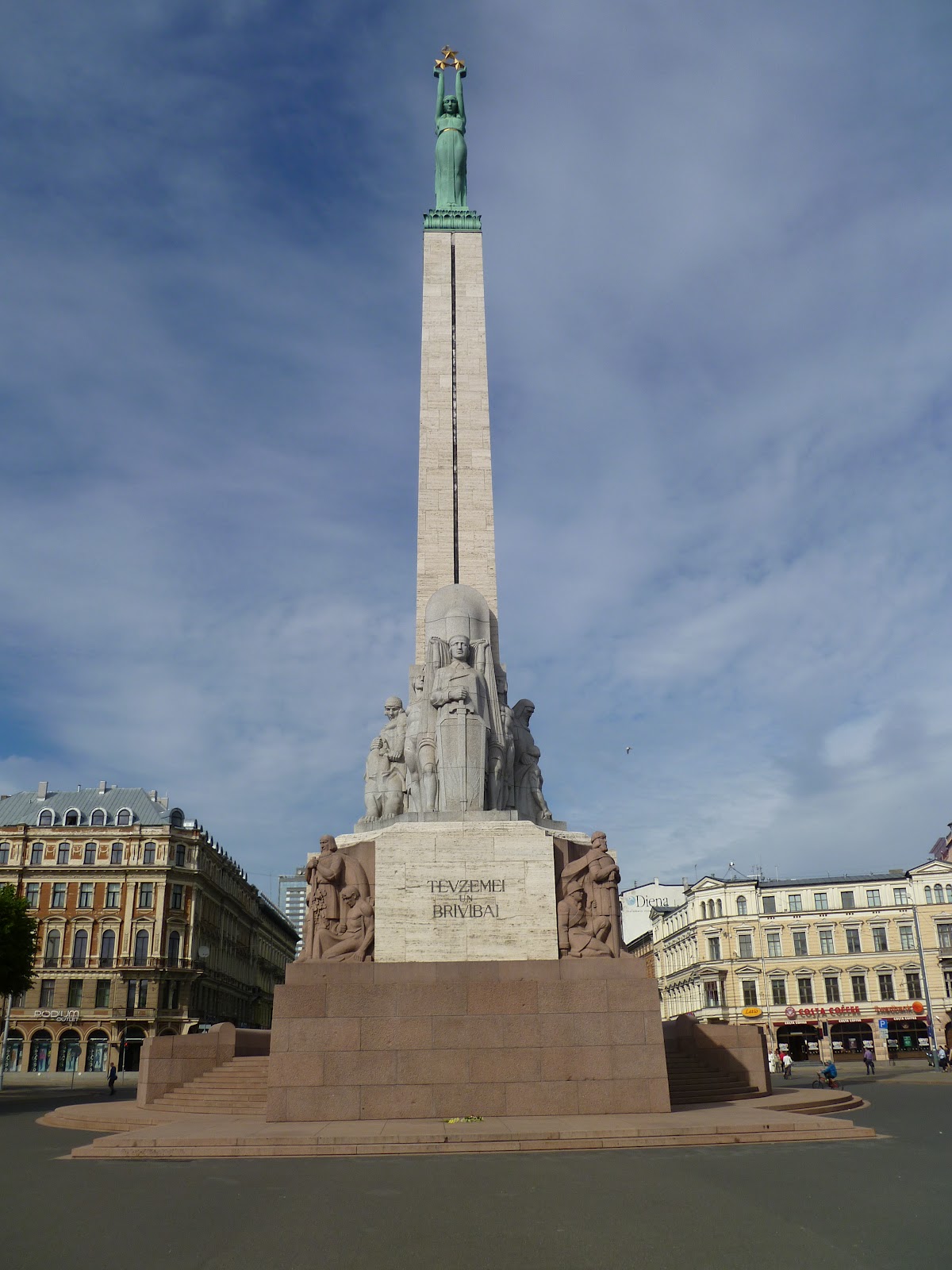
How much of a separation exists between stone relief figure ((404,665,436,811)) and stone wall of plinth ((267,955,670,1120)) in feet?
12.7

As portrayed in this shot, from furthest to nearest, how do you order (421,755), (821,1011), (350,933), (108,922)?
1. (821,1011)
2. (108,922)
3. (421,755)
4. (350,933)

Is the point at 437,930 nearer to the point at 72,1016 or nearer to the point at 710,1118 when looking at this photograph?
the point at 710,1118

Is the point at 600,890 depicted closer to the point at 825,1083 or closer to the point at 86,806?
the point at 825,1083

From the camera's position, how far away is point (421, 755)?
61.6 feet

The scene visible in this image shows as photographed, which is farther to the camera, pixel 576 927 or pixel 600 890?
pixel 600 890

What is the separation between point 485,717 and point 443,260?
1718 cm

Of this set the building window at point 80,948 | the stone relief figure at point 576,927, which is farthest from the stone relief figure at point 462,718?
the building window at point 80,948

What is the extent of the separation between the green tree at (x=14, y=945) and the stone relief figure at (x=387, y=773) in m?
22.1

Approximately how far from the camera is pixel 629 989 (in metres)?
15.0

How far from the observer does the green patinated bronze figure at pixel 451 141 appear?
3222cm

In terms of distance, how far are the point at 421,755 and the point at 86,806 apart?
5539cm

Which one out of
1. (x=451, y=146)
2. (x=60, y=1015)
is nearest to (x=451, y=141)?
(x=451, y=146)

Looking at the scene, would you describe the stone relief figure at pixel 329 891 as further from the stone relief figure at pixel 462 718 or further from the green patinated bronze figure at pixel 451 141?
the green patinated bronze figure at pixel 451 141

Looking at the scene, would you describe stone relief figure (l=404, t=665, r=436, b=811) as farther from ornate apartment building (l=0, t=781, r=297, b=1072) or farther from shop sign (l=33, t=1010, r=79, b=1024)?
shop sign (l=33, t=1010, r=79, b=1024)
